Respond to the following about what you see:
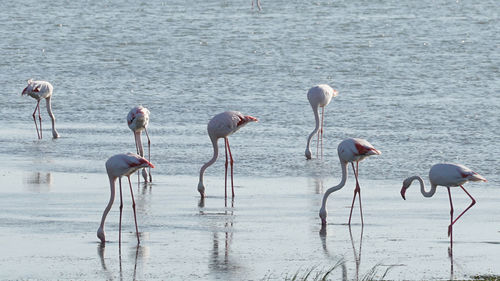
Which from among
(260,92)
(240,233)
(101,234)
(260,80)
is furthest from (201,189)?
(260,80)

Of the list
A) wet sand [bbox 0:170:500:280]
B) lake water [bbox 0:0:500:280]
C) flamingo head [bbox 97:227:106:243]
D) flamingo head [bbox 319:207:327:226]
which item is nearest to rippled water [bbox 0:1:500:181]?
lake water [bbox 0:0:500:280]

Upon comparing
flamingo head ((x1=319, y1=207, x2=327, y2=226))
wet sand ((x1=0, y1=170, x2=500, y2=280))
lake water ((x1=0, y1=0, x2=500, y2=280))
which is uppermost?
lake water ((x1=0, y1=0, x2=500, y2=280))

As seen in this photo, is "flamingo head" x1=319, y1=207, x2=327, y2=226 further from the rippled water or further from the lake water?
the rippled water

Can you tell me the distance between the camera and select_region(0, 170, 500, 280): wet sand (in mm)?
8539

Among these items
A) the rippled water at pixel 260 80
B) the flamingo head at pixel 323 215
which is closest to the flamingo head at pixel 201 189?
the rippled water at pixel 260 80

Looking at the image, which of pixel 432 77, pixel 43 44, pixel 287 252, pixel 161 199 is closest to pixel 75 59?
pixel 43 44

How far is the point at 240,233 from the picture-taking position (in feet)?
32.2

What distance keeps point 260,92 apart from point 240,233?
11126 mm

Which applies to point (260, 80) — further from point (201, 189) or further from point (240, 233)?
point (240, 233)

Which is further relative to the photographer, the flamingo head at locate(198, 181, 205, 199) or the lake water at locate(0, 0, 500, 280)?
the lake water at locate(0, 0, 500, 280)

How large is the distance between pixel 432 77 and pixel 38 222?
14.0 meters

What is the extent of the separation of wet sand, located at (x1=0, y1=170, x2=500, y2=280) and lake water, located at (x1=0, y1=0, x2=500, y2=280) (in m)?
0.07

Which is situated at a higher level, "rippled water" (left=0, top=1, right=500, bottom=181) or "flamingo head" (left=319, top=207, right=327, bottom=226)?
"rippled water" (left=0, top=1, right=500, bottom=181)

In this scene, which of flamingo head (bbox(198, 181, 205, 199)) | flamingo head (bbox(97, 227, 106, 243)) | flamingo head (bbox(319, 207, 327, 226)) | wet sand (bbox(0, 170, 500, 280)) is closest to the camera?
wet sand (bbox(0, 170, 500, 280))
